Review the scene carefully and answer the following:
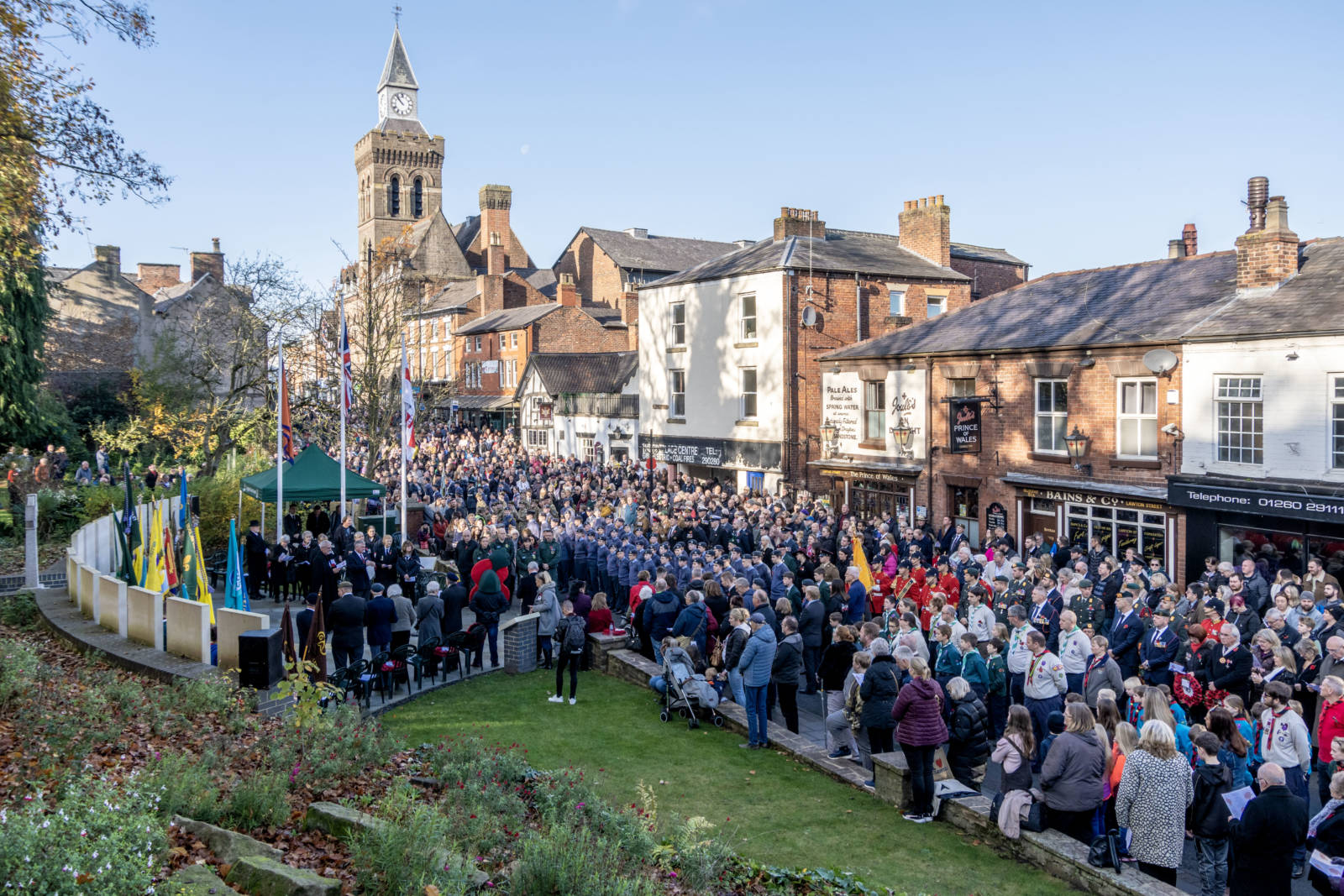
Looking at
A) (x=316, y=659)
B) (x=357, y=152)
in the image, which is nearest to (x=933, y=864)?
(x=316, y=659)

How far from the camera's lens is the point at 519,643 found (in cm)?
1462

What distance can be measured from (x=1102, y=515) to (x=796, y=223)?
1709 cm

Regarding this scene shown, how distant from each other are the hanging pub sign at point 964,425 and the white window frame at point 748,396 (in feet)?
31.8

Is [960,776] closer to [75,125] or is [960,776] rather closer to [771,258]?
[75,125]

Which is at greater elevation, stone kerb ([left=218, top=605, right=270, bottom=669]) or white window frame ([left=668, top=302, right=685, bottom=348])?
white window frame ([left=668, top=302, right=685, bottom=348])

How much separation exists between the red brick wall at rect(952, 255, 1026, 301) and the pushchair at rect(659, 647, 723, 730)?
35.5 meters

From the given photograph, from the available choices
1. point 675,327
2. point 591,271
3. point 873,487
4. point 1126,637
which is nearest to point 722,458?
point 675,327

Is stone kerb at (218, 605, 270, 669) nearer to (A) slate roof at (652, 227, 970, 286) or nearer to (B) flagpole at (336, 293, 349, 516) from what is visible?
(B) flagpole at (336, 293, 349, 516)

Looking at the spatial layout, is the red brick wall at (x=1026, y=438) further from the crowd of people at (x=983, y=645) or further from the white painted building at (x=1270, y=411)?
the crowd of people at (x=983, y=645)

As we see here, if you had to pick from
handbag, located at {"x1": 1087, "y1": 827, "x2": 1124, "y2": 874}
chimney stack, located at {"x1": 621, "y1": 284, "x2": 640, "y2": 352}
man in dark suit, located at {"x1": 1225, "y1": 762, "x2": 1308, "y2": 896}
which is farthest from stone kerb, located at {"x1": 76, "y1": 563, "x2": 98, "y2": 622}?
chimney stack, located at {"x1": 621, "y1": 284, "x2": 640, "y2": 352}

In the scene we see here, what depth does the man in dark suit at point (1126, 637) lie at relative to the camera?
11.8 metres

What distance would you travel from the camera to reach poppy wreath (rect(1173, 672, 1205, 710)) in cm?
1049

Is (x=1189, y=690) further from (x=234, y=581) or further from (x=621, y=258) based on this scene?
(x=621, y=258)

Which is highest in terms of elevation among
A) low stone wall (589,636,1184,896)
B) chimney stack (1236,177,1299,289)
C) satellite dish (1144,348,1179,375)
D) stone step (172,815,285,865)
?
chimney stack (1236,177,1299,289)
